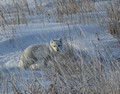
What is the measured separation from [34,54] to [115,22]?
1.41 metres

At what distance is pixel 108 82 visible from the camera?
1.84 metres

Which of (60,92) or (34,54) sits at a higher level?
(60,92)

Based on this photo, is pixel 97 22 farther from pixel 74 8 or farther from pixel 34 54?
pixel 34 54

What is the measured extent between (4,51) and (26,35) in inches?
21.3

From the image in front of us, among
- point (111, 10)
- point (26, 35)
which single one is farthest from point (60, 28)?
point (111, 10)

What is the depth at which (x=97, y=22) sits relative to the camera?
466cm

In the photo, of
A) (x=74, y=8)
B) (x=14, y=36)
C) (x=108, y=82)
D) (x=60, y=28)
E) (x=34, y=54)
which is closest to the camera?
(x=108, y=82)

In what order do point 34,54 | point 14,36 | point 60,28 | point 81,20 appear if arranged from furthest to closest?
point 81,20 < point 60,28 < point 14,36 < point 34,54

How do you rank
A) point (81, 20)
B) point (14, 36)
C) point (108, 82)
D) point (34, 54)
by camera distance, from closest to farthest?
point (108, 82) → point (34, 54) → point (14, 36) → point (81, 20)

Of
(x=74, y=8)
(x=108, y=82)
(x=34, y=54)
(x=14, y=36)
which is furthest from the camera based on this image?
(x=74, y=8)

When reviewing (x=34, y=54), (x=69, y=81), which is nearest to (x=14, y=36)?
(x=34, y=54)

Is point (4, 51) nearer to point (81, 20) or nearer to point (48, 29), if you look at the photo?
point (48, 29)

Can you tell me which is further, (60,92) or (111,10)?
(111,10)

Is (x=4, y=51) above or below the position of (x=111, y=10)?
below
